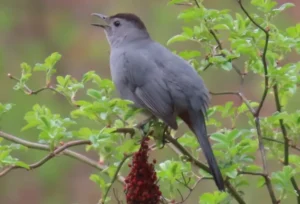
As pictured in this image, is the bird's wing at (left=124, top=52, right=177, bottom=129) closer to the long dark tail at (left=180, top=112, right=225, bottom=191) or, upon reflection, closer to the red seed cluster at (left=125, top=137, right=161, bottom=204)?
the long dark tail at (left=180, top=112, right=225, bottom=191)

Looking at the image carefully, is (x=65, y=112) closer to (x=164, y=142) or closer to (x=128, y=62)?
(x=128, y=62)

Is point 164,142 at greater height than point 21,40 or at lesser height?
lesser

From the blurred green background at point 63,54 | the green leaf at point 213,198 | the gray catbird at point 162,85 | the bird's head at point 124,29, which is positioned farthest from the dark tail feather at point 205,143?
the blurred green background at point 63,54

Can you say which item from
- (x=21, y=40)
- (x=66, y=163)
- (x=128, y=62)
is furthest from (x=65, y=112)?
(x=128, y=62)

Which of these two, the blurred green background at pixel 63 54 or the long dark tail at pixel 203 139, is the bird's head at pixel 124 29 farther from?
the blurred green background at pixel 63 54

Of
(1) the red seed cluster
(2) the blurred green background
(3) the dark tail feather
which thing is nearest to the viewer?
Result: (1) the red seed cluster

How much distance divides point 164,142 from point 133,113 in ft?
0.40

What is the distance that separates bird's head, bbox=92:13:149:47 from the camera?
2857 mm

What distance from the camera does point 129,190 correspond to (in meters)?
1.85

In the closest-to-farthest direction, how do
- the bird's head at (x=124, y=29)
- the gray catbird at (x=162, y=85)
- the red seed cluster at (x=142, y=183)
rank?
the red seed cluster at (x=142, y=183) → the gray catbird at (x=162, y=85) → the bird's head at (x=124, y=29)

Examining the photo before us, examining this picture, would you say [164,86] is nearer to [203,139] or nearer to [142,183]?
[203,139]

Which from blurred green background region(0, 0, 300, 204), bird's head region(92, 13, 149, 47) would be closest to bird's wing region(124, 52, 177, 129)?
bird's head region(92, 13, 149, 47)

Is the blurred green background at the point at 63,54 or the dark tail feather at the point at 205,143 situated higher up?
the blurred green background at the point at 63,54

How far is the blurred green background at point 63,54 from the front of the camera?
458 cm
